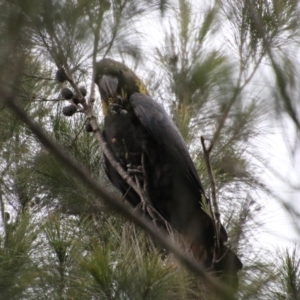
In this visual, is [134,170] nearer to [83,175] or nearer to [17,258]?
[17,258]

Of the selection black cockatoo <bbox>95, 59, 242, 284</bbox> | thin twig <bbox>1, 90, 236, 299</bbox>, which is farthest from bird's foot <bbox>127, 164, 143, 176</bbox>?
thin twig <bbox>1, 90, 236, 299</bbox>

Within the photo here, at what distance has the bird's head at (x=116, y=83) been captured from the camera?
3515 mm

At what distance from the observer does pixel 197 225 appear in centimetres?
330

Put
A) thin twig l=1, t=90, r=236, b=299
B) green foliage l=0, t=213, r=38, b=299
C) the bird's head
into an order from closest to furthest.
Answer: thin twig l=1, t=90, r=236, b=299, green foliage l=0, t=213, r=38, b=299, the bird's head

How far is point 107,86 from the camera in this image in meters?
3.58

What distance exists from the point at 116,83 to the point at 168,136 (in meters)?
0.47

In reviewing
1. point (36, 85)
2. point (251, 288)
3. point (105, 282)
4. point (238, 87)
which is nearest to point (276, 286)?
point (251, 288)

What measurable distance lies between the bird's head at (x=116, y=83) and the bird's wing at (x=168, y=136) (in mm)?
164

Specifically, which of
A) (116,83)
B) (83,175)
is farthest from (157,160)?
(83,175)

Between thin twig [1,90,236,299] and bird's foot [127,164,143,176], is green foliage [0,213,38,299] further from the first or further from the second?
thin twig [1,90,236,299]

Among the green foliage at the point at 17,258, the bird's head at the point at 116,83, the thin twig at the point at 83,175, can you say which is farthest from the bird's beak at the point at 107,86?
the thin twig at the point at 83,175

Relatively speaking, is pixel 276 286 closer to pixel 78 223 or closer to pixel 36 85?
A: pixel 78 223

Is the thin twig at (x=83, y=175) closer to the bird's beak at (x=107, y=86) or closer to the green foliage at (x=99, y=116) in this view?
the green foliage at (x=99, y=116)

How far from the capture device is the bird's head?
352cm
